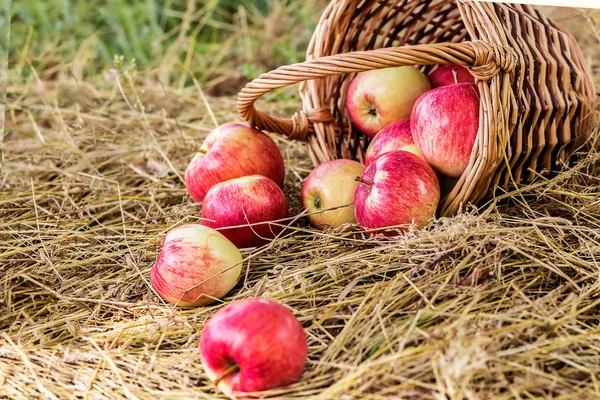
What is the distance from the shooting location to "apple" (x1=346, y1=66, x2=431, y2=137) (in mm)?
2232

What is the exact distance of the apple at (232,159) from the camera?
218 centimetres

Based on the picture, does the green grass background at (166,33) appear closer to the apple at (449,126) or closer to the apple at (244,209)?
the apple at (244,209)

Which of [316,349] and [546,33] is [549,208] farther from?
[316,349]

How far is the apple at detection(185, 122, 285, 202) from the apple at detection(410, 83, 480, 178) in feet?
1.78

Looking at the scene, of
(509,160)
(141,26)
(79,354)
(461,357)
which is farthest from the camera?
(141,26)

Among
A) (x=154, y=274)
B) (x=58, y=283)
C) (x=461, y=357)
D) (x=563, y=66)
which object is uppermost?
(x=563, y=66)

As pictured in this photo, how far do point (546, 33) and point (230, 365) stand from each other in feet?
5.02

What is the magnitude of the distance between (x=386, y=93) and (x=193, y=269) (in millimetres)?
919

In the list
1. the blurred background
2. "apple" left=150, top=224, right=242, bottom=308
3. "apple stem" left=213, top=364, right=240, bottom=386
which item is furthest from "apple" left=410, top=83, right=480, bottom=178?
the blurred background

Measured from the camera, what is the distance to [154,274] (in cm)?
181

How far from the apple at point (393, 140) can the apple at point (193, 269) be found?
61 cm

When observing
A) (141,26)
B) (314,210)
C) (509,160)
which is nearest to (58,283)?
(314,210)

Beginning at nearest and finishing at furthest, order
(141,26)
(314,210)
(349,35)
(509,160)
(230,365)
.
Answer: (230,365), (509,160), (314,210), (349,35), (141,26)

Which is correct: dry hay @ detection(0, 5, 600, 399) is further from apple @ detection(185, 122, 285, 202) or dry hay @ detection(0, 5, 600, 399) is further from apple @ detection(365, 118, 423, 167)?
apple @ detection(365, 118, 423, 167)
